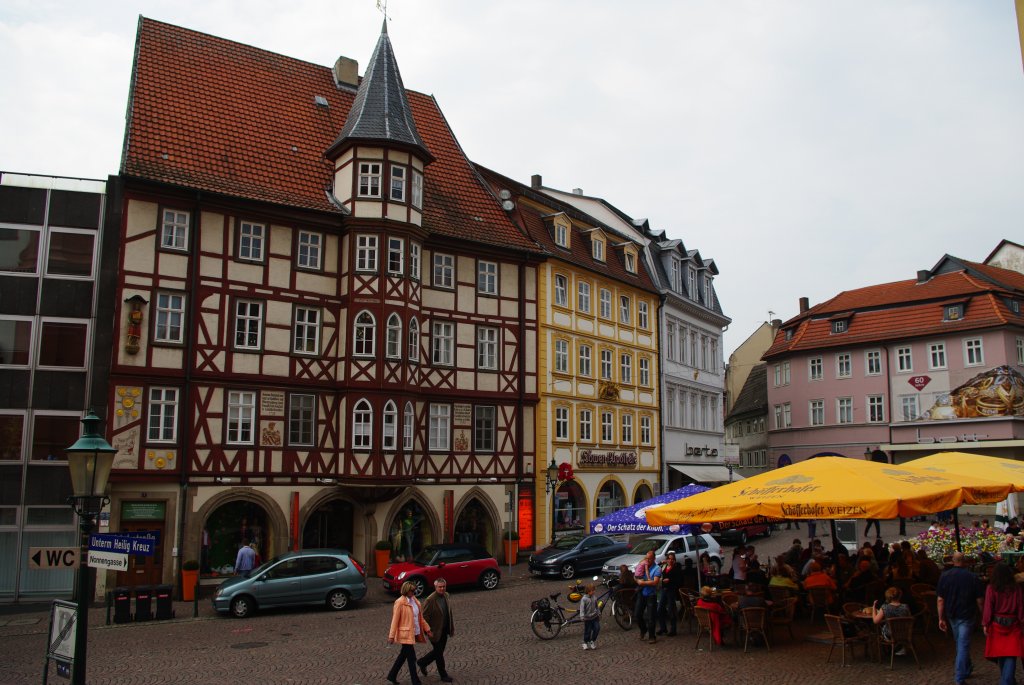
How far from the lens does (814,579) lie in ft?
53.4

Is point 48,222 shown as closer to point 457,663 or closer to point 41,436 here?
point 41,436

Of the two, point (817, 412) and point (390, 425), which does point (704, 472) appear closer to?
point (817, 412)

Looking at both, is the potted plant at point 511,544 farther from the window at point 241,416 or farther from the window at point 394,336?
the window at point 241,416

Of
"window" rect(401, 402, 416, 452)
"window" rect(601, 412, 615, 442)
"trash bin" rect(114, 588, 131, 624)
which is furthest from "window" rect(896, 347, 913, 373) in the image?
"trash bin" rect(114, 588, 131, 624)

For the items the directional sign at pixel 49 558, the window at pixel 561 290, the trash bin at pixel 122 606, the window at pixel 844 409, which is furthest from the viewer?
the window at pixel 844 409

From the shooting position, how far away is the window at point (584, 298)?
3731 cm

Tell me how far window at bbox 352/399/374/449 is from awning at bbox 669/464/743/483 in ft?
62.4

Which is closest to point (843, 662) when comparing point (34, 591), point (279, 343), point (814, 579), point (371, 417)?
point (814, 579)

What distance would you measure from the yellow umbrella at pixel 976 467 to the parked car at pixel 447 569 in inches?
484

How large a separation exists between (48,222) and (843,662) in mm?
23571

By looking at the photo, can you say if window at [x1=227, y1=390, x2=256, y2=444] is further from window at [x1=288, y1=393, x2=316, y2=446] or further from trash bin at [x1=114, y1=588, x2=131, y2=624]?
trash bin at [x1=114, y1=588, x2=131, y2=624]

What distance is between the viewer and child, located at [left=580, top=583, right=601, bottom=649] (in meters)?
15.8

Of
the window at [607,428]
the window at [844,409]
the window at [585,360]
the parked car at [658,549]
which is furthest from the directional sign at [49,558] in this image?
the window at [844,409]

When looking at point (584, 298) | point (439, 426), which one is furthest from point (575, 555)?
point (584, 298)
